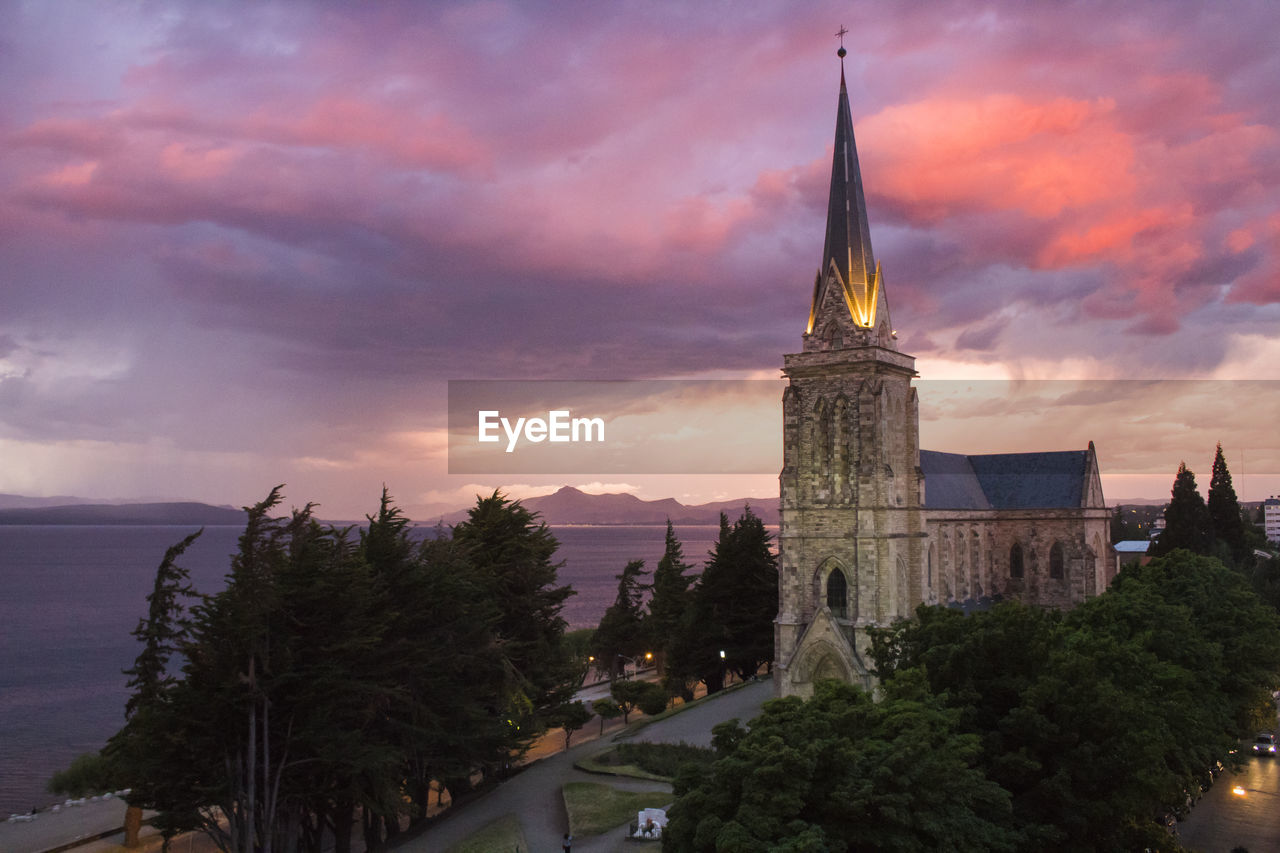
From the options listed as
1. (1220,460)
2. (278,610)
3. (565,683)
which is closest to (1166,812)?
(565,683)

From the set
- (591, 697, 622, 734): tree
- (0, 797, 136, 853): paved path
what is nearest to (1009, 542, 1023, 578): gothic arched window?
(591, 697, 622, 734): tree

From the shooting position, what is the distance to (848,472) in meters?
47.7

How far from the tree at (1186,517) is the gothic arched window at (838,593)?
133ft

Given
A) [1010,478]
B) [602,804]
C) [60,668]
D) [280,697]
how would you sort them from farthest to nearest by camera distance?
[60,668] < [1010,478] < [602,804] < [280,697]

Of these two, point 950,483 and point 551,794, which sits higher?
point 950,483

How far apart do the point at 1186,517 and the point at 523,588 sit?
190ft

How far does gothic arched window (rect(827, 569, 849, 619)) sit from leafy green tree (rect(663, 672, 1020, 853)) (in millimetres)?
24180

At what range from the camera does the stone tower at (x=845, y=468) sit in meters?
46.5

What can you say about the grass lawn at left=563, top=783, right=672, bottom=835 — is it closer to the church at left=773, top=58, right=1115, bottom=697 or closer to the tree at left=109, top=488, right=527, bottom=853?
the tree at left=109, top=488, right=527, bottom=853

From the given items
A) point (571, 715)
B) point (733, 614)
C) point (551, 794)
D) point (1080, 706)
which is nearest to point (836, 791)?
point (1080, 706)

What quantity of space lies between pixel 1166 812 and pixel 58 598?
545 feet

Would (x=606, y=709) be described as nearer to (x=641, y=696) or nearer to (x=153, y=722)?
(x=641, y=696)

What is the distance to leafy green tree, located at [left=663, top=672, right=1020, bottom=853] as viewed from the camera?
19438 millimetres

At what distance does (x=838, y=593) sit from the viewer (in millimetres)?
47469
